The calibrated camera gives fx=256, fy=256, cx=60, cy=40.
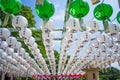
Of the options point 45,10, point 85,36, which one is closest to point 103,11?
point 45,10

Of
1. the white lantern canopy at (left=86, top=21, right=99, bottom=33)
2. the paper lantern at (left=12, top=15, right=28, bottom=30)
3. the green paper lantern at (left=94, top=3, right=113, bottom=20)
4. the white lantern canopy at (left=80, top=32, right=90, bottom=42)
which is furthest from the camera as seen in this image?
the white lantern canopy at (left=80, top=32, right=90, bottom=42)

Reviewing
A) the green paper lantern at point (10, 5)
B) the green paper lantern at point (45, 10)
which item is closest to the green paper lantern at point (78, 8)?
the green paper lantern at point (45, 10)

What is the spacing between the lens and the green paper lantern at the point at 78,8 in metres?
3.44

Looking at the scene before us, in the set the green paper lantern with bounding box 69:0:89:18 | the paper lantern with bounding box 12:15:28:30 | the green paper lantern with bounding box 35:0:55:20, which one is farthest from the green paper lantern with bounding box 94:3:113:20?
the paper lantern with bounding box 12:15:28:30

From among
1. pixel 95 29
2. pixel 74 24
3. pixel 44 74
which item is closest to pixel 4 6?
pixel 74 24

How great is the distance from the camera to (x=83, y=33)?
794cm

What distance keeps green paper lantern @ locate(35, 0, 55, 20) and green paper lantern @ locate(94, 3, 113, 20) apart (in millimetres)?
629

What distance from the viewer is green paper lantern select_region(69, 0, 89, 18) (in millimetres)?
3443

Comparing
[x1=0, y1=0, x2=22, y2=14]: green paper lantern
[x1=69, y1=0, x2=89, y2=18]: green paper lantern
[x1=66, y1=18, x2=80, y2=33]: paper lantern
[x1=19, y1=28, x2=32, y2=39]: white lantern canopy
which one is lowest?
[x1=19, y1=28, x2=32, y2=39]: white lantern canopy

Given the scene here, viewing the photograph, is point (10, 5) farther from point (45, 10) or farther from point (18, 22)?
point (18, 22)

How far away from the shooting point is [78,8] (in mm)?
3500

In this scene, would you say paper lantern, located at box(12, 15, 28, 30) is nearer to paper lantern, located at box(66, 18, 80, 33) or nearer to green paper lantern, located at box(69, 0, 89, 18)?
paper lantern, located at box(66, 18, 80, 33)

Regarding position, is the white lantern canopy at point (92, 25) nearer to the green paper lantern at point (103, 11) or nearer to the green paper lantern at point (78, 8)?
the green paper lantern at point (103, 11)

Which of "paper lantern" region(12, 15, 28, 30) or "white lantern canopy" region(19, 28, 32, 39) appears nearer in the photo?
"paper lantern" region(12, 15, 28, 30)
